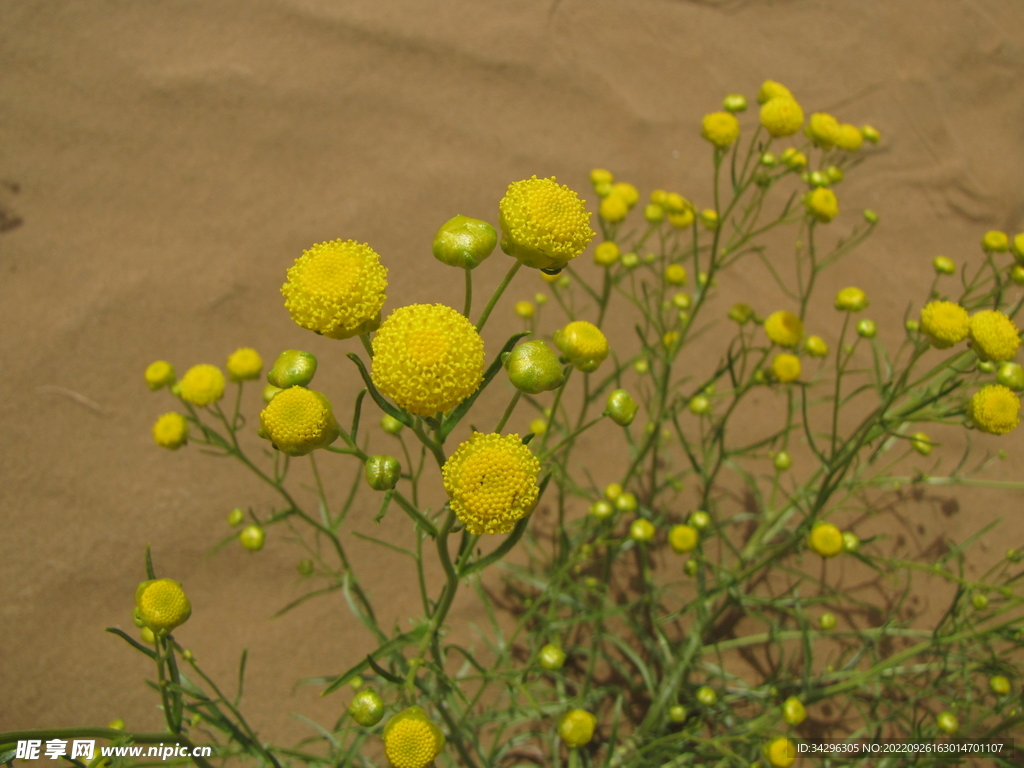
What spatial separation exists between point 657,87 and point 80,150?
2766mm

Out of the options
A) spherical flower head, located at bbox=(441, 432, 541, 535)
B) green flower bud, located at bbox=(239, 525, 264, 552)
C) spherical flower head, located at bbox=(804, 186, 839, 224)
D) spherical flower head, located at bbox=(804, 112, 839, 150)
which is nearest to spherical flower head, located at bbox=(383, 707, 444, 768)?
spherical flower head, located at bbox=(441, 432, 541, 535)

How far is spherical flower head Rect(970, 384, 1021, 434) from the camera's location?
62.7 inches

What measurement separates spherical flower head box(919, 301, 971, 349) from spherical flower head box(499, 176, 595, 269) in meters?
1.07

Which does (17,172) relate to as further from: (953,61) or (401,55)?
(953,61)

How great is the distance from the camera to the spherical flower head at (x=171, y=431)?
180 cm

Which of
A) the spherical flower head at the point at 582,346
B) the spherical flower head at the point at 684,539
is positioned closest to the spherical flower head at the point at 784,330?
the spherical flower head at the point at 684,539

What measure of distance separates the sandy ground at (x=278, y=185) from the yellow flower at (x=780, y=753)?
3.37ft

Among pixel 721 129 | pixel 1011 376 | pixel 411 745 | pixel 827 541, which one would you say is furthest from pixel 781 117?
pixel 411 745

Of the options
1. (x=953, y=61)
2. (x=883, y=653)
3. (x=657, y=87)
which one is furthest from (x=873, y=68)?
(x=883, y=653)

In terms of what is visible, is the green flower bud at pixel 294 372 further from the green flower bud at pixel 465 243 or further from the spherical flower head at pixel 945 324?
the spherical flower head at pixel 945 324

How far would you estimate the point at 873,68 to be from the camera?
3590 millimetres

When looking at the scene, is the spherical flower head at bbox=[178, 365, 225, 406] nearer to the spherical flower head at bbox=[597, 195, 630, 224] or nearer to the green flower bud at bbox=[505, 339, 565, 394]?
the green flower bud at bbox=[505, 339, 565, 394]

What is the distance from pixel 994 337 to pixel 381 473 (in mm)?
1512

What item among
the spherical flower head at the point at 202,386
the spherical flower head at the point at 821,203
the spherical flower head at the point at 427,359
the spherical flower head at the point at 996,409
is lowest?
the spherical flower head at the point at 202,386
